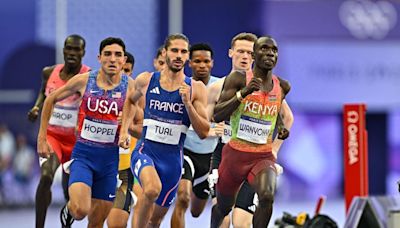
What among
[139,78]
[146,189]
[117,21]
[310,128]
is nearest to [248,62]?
[139,78]

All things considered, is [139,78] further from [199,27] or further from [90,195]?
[199,27]

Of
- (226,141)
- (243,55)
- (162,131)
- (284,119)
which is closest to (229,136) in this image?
(226,141)

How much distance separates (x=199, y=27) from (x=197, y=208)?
32.5 ft

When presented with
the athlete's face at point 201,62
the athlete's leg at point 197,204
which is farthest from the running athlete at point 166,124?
the athlete's leg at point 197,204

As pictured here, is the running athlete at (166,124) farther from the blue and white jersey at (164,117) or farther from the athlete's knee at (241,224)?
the athlete's knee at (241,224)

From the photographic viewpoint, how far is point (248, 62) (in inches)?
456

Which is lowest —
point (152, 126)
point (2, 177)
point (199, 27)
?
point (2, 177)

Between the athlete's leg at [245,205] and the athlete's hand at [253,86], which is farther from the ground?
the athlete's hand at [253,86]

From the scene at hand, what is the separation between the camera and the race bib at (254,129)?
9.92m

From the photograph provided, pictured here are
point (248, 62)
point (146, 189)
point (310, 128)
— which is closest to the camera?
point (146, 189)

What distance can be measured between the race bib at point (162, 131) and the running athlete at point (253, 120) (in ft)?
1.74

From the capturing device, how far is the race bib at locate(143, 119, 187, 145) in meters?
10.3

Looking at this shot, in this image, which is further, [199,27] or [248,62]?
[199,27]

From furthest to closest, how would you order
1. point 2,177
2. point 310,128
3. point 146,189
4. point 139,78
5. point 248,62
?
1. point 310,128
2. point 2,177
3. point 248,62
4. point 139,78
5. point 146,189
